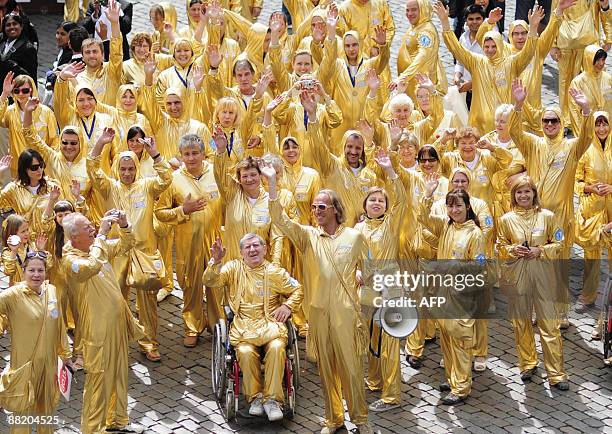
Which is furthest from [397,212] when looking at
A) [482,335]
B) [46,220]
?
[46,220]

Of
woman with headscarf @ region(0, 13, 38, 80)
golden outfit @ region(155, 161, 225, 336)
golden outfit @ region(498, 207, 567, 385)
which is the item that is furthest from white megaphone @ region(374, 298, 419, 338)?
woman with headscarf @ region(0, 13, 38, 80)

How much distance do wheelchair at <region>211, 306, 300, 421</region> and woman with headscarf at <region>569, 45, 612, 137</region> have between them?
5.07m

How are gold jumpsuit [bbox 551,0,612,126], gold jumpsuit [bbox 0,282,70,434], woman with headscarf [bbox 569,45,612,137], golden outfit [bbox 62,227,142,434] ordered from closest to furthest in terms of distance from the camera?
gold jumpsuit [bbox 0,282,70,434] → golden outfit [bbox 62,227,142,434] → woman with headscarf [bbox 569,45,612,137] → gold jumpsuit [bbox 551,0,612,126]

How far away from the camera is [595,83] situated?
18234 mm

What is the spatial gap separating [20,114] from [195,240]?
8.17 ft

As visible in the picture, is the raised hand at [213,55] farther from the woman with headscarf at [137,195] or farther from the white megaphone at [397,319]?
the white megaphone at [397,319]

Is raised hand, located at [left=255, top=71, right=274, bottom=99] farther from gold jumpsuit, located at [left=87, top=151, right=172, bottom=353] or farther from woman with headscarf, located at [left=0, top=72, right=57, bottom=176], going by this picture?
woman with headscarf, located at [left=0, top=72, right=57, bottom=176]

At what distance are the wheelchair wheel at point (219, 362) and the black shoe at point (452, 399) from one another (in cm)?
203

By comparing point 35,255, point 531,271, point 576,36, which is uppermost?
point 576,36

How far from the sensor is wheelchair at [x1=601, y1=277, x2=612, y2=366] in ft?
50.8

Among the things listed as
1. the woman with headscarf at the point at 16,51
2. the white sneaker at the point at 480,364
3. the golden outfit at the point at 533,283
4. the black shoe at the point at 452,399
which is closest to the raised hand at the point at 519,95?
the golden outfit at the point at 533,283

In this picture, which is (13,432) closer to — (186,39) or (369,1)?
(186,39)

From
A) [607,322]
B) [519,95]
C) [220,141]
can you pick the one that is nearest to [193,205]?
[220,141]

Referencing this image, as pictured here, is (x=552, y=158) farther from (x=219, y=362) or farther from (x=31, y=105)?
(x=31, y=105)
